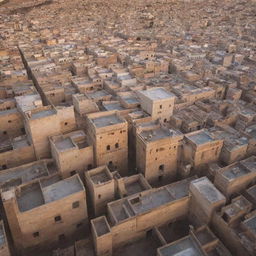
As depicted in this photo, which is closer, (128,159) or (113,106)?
(128,159)

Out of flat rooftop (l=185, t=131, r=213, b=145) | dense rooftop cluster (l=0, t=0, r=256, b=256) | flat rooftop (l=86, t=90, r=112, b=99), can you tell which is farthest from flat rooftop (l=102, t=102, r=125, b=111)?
flat rooftop (l=185, t=131, r=213, b=145)

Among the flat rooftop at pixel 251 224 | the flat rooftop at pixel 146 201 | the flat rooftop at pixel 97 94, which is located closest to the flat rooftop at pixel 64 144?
the flat rooftop at pixel 146 201

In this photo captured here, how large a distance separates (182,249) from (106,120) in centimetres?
1651

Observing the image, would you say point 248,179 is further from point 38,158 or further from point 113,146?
point 38,158

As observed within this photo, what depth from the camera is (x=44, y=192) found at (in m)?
26.0

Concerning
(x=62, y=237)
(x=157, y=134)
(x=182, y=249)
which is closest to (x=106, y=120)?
(x=157, y=134)

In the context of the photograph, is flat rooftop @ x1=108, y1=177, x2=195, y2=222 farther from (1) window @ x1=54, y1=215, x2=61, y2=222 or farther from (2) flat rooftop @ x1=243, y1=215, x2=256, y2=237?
(2) flat rooftop @ x1=243, y1=215, x2=256, y2=237

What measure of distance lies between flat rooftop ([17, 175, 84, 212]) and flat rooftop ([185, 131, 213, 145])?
13.3 meters

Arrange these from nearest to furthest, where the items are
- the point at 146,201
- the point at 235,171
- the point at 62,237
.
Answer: the point at 146,201, the point at 62,237, the point at 235,171

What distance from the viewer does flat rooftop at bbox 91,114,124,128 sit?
106ft

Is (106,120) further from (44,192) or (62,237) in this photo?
(62,237)

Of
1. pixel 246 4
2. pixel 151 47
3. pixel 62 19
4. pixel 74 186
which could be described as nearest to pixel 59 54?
pixel 151 47

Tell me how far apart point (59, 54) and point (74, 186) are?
141ft

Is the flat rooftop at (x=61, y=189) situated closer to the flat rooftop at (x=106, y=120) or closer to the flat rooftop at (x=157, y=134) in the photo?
the flat rooftop at (x=106, y=120)
